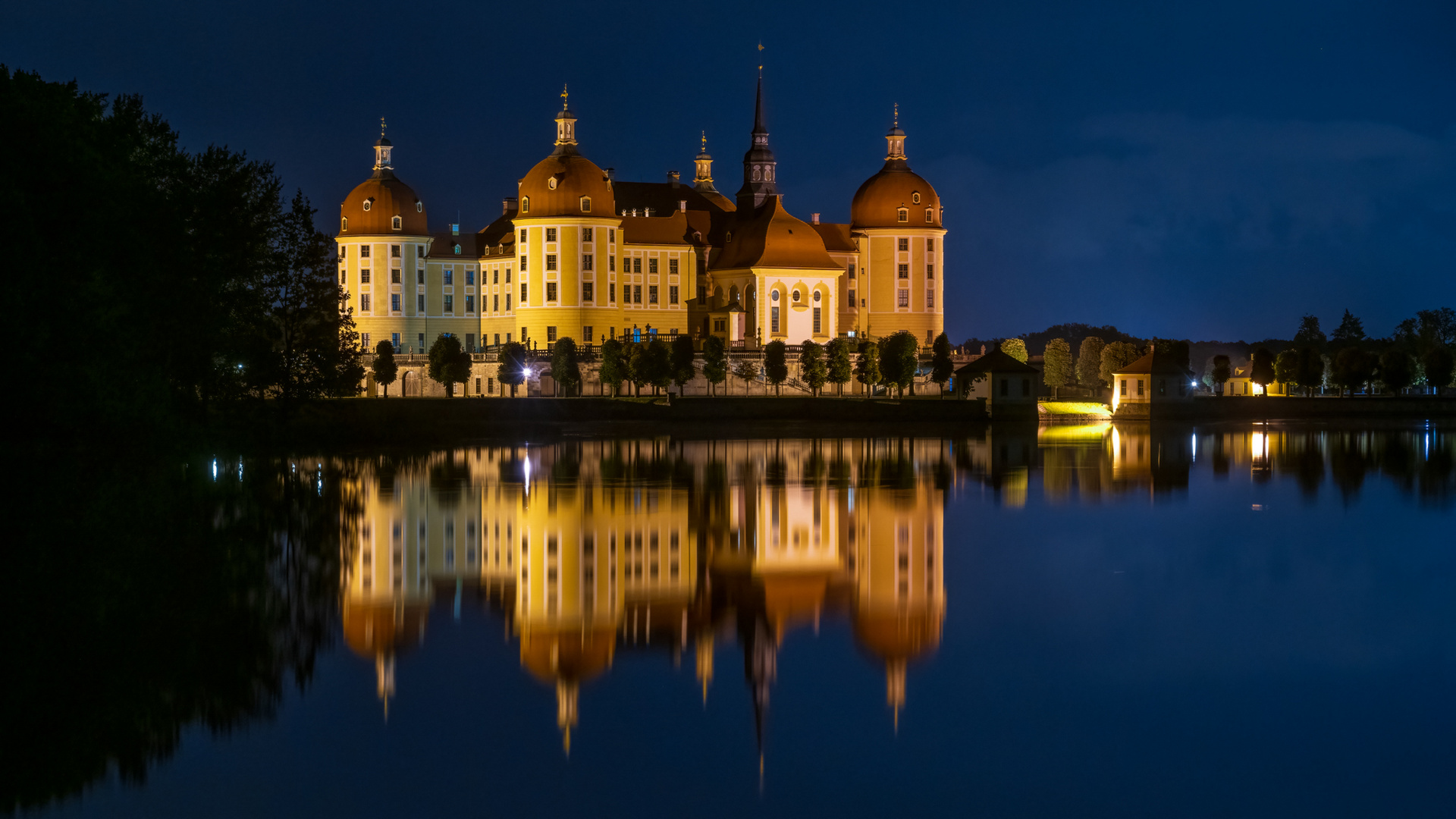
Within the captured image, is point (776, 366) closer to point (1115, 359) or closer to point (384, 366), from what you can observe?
point (384, 366)

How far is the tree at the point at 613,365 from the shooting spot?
71312 millimetres

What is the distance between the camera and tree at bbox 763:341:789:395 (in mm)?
74062

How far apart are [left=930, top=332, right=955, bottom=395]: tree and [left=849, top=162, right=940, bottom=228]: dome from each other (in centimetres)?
1067

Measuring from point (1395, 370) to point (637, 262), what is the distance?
1562 inches

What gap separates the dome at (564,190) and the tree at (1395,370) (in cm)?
4091

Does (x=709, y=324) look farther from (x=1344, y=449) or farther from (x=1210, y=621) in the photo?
(x=1210, y=621)

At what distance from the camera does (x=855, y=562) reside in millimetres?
19078

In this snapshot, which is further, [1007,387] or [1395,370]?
[1395,370]

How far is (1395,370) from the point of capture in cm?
8269

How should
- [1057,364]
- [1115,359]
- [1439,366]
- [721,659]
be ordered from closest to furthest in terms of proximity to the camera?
[721,659] < [1439,366] < [1115,359] < [1057,364]

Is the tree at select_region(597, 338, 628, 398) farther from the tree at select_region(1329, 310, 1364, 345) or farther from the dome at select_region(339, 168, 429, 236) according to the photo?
Answer: the tree at select_region(1329, 310, 1364, 345)

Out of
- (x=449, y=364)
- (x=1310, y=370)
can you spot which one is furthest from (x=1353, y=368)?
(x=449, y=364)

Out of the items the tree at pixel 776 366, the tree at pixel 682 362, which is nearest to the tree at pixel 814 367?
the tree at pixel 776 366

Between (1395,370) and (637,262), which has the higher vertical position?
(637,262)
